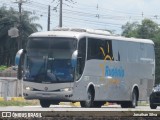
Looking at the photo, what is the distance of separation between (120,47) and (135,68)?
210 cm

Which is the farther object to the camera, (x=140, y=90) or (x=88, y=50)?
(x=140, y=90)

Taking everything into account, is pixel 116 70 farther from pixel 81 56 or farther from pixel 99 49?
pixel 81 56

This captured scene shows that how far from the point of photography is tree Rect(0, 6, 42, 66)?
321ft

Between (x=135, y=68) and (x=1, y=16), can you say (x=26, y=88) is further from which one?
(x=1, y=16)

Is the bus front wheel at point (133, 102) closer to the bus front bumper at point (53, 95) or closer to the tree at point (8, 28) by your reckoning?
the bus front bumper at point (53, 95)

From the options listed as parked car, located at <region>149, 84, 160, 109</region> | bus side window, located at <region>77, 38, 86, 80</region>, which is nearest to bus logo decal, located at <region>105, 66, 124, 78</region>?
bus side window, located at <region>77, 38, 86, 80</region>

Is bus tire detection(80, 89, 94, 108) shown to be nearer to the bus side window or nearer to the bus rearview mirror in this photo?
the bus side window

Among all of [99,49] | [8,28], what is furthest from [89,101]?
[8,28]

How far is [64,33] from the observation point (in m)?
29.3

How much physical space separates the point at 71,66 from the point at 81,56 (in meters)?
0.79

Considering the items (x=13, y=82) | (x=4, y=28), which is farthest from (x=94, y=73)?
(x=4, y=28)

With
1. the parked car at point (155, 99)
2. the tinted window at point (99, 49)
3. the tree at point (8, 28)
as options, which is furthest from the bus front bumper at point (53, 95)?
the tree at point (8, 28)

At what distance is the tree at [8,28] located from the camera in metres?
97.9

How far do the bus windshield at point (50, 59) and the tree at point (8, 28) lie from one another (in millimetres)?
66827
